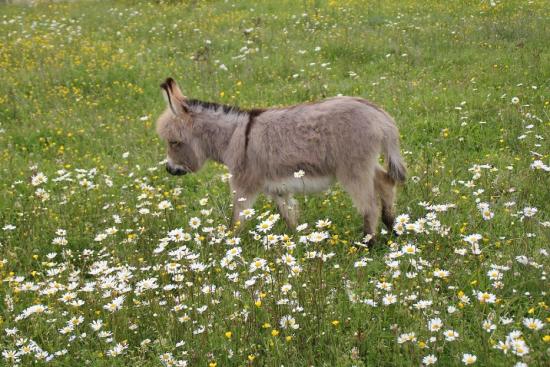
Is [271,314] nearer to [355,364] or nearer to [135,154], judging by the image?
[355,364]

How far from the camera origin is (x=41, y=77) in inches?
447

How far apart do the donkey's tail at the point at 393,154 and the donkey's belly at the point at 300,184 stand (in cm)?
55

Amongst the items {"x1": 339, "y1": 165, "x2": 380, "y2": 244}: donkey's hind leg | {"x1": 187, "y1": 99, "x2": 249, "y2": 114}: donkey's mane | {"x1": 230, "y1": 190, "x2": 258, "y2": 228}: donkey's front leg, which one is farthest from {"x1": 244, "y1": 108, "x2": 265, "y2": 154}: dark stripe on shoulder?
{"x1": 339, "y1": 165, "x2": 380, "y2": 244}: donkey's hind leg

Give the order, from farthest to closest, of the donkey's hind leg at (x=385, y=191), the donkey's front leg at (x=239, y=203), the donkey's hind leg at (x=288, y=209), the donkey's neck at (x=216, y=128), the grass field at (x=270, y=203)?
the donkey's neck at (x=216, y=128) < the donkey's hind leg at (x=288, y=209) < the donkey's front leg at (x=239, y=203) < the donkey's hind leg at (x=385, y=191) < the grass field at (x=270, y=203)

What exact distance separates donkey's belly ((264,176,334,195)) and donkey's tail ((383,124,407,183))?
1.79 feet

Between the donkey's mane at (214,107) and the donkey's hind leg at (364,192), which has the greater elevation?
the donkey's mane at (214,107)

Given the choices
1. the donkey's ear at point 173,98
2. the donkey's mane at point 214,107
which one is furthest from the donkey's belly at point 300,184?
the donkey's ear at point 173,98

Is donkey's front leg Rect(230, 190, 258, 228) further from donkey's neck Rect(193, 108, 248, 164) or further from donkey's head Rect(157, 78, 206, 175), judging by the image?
donkey's head Rect(157, 78, 206, 175)

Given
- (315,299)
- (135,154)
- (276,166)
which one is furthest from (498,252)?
(135,154)

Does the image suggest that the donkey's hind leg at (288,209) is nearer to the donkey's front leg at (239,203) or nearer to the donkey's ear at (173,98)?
the donkey's front leg at (239,203)

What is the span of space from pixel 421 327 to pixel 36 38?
13370 millimetres

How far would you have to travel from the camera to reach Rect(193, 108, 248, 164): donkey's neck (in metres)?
5.93

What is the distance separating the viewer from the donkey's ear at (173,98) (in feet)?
18.9

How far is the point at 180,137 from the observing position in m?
6.06
